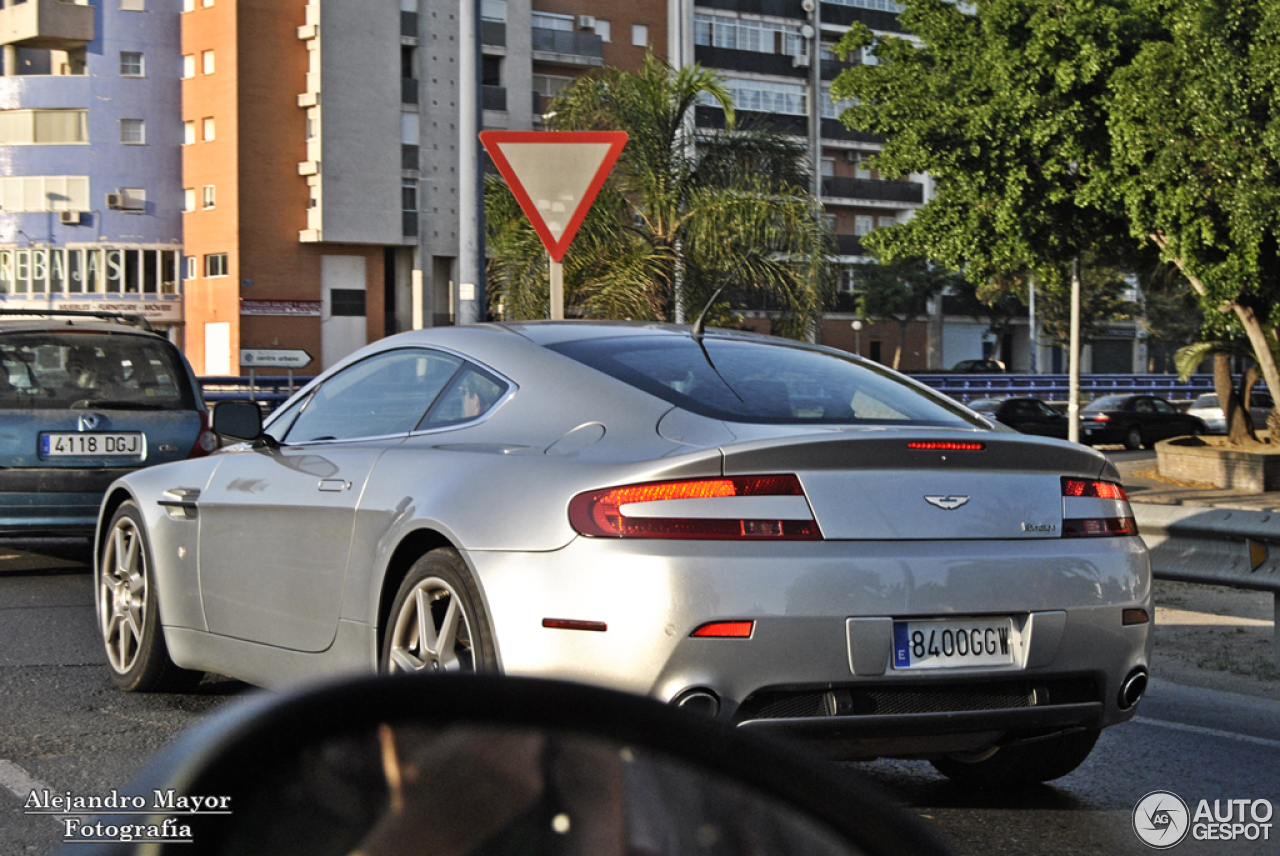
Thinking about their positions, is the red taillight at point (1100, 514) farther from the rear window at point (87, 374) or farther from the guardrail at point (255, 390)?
the guardrail at point (255, 390)

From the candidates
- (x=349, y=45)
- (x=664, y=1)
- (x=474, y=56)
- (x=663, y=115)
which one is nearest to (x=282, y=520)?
(x=474, y=56)

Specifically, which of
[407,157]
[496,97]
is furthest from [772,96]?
[407,157]

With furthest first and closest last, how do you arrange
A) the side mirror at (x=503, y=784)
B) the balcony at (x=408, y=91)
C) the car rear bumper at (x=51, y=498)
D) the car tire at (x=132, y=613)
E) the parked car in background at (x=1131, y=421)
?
1. the balcony at (x=408, y=91)
2. the parked car in background at (x=1131, y=421)
3. the car rear bumper at (x=51, y=498)
4. the car tire at (x=132, y=613)
5. the side mirror at (x=503, y=784)

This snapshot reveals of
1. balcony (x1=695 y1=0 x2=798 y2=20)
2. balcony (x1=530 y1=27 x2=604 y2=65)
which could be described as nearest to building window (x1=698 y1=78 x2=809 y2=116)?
balcony (x1=695 y1=0 x2=798 y2=20)

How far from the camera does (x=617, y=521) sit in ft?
12.2

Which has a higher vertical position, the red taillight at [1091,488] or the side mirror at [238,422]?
the side mirror at [238,422]

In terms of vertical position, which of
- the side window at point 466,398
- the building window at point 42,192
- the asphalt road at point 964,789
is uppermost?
the building window at point 42,192

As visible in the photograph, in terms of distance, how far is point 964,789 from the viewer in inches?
186

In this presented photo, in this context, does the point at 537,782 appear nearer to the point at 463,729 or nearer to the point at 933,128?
the point at 463,729

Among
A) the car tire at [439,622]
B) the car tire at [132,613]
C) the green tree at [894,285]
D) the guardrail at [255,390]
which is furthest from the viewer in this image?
the green tree at [894,285]

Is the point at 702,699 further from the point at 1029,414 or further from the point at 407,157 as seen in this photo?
the point at 407,157

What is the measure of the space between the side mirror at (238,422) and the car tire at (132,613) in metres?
0.70

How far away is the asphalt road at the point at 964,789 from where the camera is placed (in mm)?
4199

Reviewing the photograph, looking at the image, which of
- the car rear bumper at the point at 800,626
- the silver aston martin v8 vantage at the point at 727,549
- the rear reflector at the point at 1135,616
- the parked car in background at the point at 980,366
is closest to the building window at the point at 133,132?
the parked car in background at the point at 980,366
